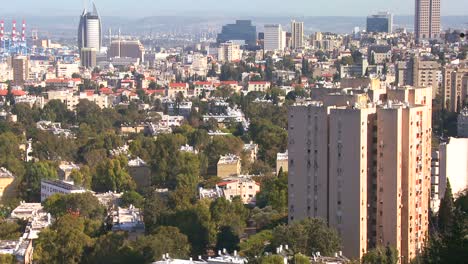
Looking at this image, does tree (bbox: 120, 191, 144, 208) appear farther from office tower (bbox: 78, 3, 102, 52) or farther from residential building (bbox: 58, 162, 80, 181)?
office tower (bbox: 78, 3, 102, 52)

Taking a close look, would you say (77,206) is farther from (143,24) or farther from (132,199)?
(143,24)

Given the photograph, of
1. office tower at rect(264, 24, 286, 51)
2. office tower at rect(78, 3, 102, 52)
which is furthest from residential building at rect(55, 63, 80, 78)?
office tower at rect(78, 3, 102, 52)

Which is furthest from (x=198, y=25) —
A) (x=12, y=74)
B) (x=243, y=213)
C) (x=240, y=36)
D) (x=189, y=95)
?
(x=243, y=213)

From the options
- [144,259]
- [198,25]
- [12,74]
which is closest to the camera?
[144,259]

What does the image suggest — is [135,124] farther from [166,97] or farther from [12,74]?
[12,74]

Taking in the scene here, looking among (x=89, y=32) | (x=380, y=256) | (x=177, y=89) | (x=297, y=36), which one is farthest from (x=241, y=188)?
(x=89, y=32)
